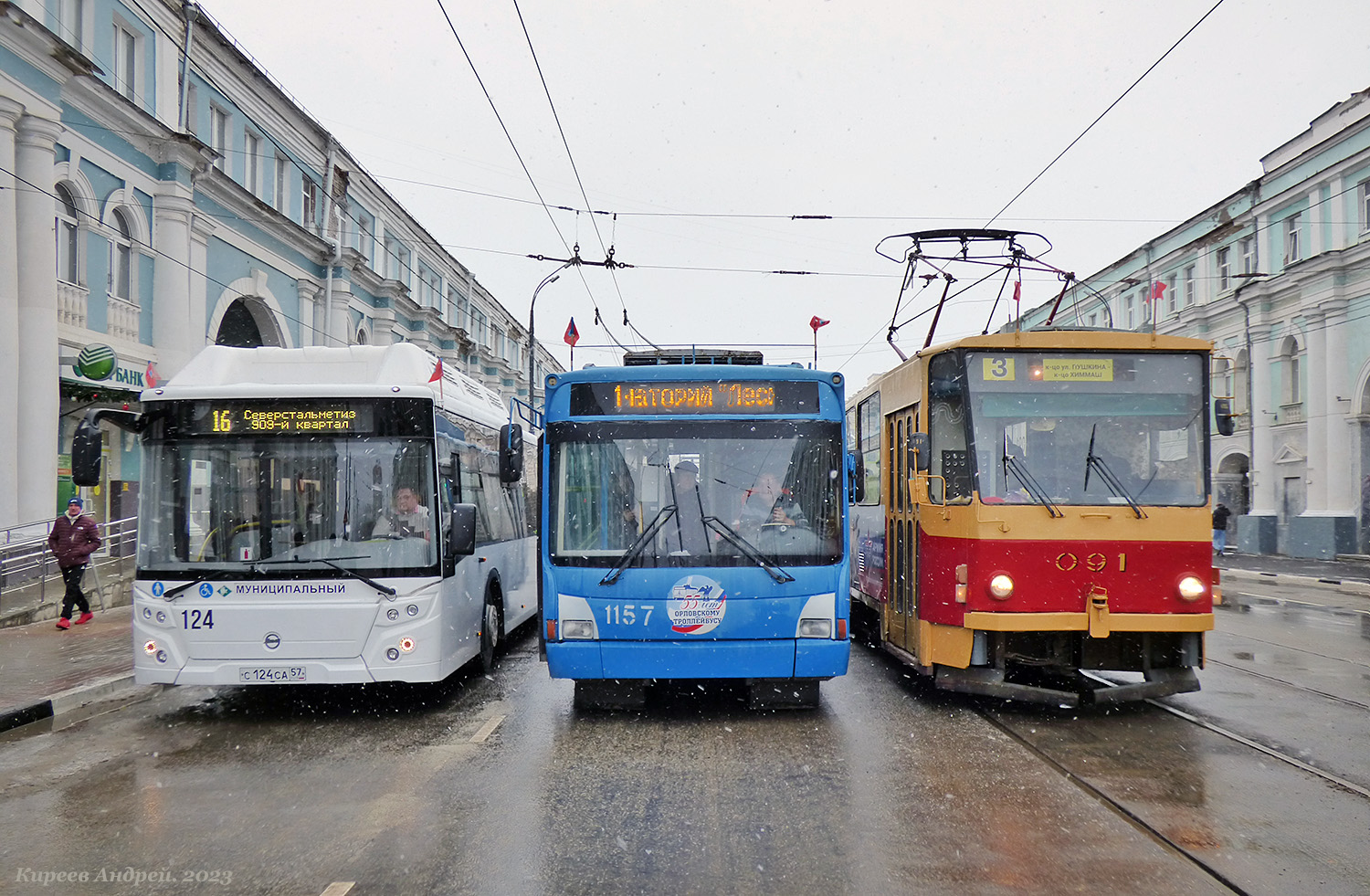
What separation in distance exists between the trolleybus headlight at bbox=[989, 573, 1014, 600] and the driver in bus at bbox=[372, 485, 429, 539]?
4262 millimetres

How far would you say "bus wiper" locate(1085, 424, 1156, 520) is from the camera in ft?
26.1

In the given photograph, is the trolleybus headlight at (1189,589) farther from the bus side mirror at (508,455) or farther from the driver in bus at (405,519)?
the driver in bus at (405,519)

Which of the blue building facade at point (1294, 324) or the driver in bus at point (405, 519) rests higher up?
the blue building facade at point (1294, 324)

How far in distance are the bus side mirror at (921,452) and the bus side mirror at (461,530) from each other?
347cm

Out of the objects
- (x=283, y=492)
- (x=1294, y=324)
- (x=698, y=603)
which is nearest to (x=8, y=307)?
(x=283, y=492)

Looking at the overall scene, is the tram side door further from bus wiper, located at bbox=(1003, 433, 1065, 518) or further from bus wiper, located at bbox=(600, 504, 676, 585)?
bus wiper, located at bbox=(600, 504, 676, 585)

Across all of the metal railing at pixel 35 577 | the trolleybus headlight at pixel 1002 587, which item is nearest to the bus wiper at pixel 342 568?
the trolleybus headlight at pixel 1002 587

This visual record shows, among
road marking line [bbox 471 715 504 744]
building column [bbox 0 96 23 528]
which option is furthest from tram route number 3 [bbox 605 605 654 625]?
building column [bbox 0 96 23 528]

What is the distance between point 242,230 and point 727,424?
18.7 meters

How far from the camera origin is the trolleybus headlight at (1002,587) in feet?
25.6

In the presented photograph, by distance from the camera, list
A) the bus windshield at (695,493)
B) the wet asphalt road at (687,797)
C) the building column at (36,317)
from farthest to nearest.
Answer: the building column at (36,317), the bus windshield at (695,493), the wet asphalt road at (687,797)

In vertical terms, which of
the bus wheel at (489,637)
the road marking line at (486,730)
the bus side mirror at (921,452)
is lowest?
the road marking line at (486,730)

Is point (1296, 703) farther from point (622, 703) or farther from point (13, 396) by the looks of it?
point (13, 396)

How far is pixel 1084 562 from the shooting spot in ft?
25.7
